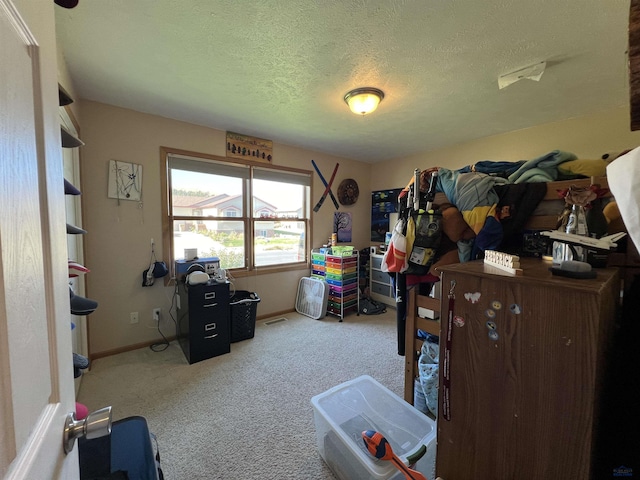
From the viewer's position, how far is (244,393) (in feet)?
6.64

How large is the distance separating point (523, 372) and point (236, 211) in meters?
3.16

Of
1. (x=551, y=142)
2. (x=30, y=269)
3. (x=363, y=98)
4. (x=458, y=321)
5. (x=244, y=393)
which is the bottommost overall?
Result: (x=244, y=393)

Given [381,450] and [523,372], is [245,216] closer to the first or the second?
[381,450]

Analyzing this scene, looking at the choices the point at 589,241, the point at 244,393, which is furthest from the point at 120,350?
the point at 589,241

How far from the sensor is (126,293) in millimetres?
2639

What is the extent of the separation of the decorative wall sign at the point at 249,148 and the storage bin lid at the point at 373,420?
9.29ft

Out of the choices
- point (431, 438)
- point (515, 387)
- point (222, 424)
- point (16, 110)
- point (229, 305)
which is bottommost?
point (222, 424)

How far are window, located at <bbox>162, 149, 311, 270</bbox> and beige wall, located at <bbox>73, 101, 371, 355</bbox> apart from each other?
0.50 ft

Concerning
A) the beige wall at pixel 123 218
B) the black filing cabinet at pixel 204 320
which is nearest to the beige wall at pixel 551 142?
the beige wall at pixel 123 218

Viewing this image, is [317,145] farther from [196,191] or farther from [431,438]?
[431,438]

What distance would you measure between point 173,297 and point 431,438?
2747mm

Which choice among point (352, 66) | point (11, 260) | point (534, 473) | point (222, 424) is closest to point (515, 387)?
point (534, 473)

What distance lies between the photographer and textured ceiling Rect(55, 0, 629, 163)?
1.40 metres

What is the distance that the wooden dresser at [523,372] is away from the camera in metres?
0.69
